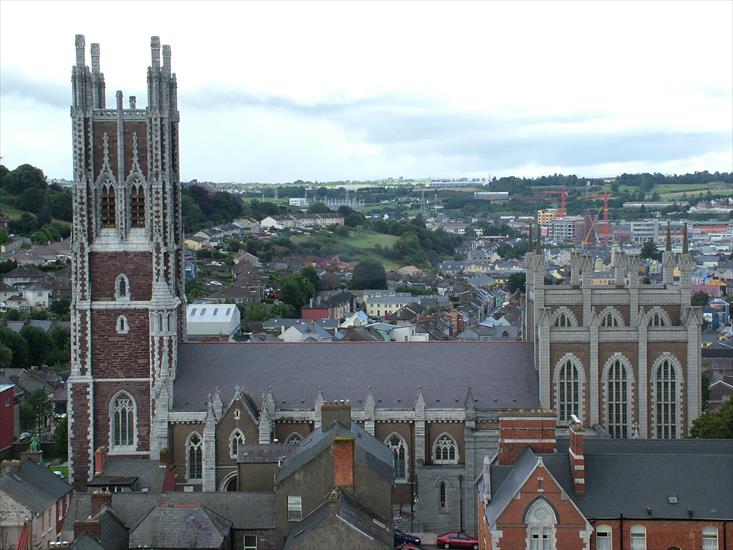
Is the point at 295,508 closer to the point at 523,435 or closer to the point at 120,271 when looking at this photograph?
the point at 523,435

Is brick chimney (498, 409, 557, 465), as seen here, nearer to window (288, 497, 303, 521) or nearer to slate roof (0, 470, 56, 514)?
window (288, 497, 303, 521)

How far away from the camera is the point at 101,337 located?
69.8 metres

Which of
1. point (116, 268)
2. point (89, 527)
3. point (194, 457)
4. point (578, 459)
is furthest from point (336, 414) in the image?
point (116, 268)

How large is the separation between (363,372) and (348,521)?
22.5m

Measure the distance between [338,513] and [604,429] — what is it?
23.7 metres

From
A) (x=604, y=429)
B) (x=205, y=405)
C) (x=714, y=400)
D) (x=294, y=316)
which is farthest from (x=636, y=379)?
(x=294, y=316)

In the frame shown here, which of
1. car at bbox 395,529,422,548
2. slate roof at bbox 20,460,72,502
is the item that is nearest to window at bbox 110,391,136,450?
slate roof at bbox 20,460,72,502

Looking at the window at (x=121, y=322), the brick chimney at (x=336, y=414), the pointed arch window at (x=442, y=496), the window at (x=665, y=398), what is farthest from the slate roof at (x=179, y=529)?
the window at (x=665, y=398)

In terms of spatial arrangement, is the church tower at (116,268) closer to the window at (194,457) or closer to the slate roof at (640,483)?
the window at (194,457)

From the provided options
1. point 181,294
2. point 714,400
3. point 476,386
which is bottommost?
point 714,400

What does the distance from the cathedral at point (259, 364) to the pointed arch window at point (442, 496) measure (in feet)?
5.41

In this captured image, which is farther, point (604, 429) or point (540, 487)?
point (604, 429)

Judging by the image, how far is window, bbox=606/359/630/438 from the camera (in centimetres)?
6806

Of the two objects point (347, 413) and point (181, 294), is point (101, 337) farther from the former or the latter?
point (347, 413)
